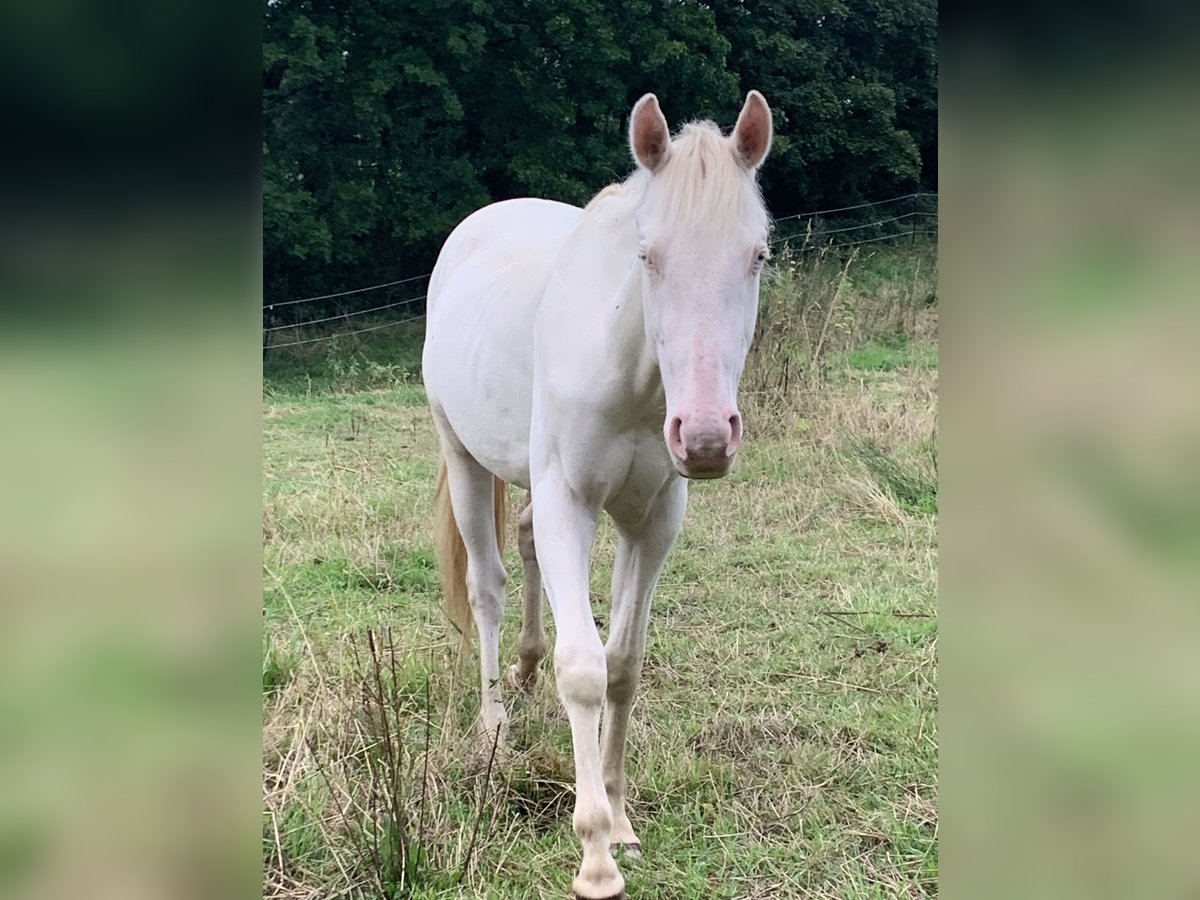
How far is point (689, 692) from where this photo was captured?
10.1 ft

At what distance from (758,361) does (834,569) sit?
2.42 m

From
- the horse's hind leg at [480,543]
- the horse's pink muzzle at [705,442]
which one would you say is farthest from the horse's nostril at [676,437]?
the horse's hind leg at [480,543]

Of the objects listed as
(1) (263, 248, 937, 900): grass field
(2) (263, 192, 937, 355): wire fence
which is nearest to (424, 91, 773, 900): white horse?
(1) (263, 248, 937, 900): grass field

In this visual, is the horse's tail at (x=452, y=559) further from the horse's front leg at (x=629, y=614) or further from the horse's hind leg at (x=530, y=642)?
the horse's front leg at (x=629, y=614)

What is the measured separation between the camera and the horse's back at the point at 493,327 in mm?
2652

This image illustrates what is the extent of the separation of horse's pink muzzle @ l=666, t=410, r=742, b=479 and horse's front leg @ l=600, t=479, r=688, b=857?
2.27 ft

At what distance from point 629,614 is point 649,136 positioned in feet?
4.05

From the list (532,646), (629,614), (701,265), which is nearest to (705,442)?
(701,265)

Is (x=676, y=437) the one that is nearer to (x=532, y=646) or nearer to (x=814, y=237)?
(x=532, y=646)

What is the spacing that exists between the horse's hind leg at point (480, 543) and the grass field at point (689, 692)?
166mm

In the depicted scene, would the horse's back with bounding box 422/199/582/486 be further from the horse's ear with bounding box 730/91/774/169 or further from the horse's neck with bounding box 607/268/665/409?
the horse's ear with bounding box 730/91/774/169
